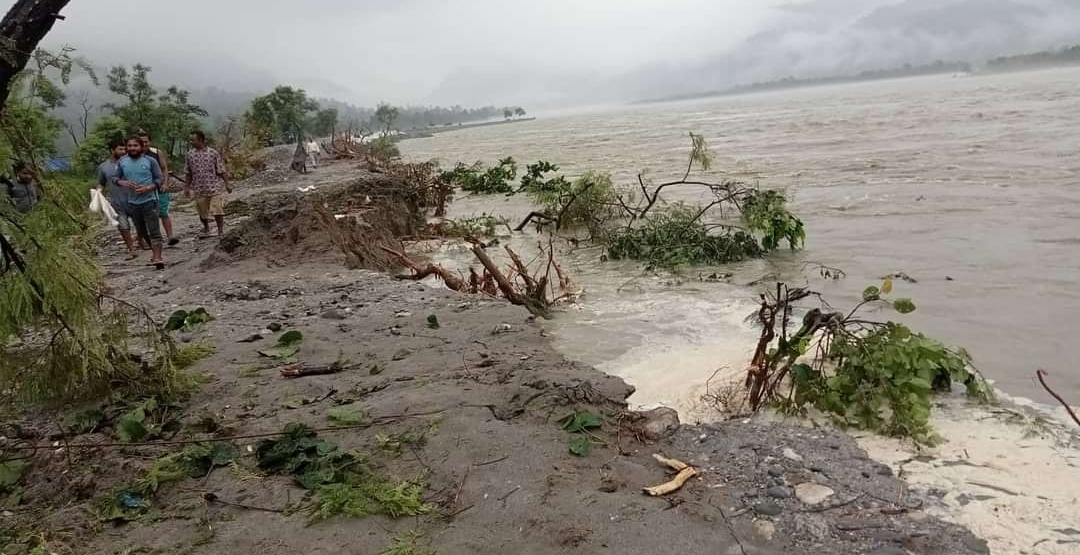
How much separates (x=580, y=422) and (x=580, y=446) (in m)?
0.23

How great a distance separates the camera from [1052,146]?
15.0 m

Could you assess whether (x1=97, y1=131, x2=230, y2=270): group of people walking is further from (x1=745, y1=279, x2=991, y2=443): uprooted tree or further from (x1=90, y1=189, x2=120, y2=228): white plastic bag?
(x1=745, y1=279, x2=991, y2=443): uprooted tree

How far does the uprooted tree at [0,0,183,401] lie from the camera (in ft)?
8.75

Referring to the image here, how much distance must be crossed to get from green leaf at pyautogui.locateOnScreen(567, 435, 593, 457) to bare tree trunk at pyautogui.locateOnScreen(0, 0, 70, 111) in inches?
108

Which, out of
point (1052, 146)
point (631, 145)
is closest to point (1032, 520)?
point (1052, 146)

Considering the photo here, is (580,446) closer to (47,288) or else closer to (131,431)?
(131,431)

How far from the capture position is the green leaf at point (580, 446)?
10.9 feet

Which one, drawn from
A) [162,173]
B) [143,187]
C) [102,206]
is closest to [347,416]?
[143,187]

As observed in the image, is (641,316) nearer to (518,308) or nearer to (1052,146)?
(518,308)

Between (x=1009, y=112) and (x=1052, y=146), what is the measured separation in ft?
37.3

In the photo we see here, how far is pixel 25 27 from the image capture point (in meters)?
2.59

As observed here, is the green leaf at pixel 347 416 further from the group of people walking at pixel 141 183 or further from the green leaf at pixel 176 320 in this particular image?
the group of people walking at pixel 141 183

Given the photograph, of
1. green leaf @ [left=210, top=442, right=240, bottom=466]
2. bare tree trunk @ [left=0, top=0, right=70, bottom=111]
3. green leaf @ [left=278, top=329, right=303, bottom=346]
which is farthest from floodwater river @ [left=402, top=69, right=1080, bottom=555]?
bare tree trunk @ [left=0, top=0, right=70, bottom=111]

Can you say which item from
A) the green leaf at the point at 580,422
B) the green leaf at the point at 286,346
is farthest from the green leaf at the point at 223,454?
the green leaf at the point at 580,422
